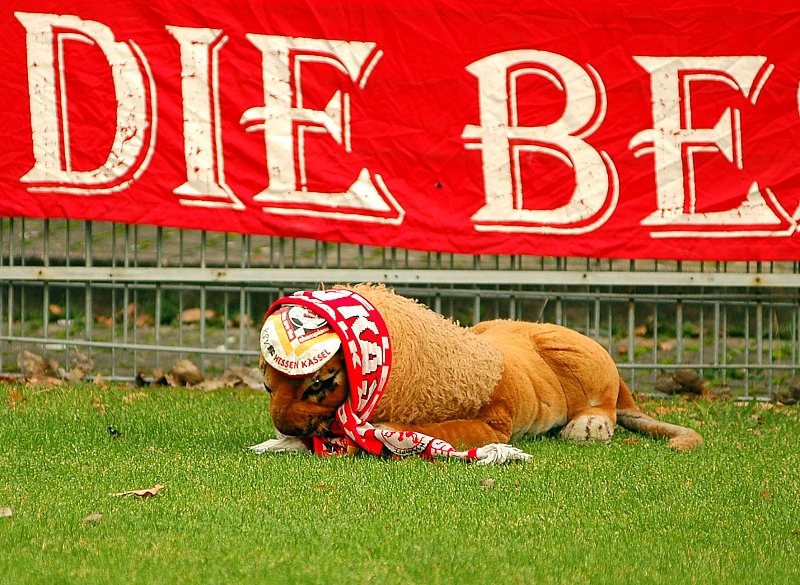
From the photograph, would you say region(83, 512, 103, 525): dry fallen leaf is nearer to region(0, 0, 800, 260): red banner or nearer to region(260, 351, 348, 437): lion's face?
region(260, 351, 348, 437): lion's face

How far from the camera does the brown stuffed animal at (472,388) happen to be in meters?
5.09

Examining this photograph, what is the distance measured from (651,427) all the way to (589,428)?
16.4 inches

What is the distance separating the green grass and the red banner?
2167 mm

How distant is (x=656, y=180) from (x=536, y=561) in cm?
470

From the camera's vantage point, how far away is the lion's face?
16.5 ft

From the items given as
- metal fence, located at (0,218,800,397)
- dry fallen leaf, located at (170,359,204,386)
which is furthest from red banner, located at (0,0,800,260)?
dry fallen leaf, located at (170,359,204,386)

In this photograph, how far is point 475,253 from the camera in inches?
314

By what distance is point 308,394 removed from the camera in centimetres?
505

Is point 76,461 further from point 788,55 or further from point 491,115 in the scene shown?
point 788,55

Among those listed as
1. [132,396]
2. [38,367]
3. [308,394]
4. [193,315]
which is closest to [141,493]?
[308,394]

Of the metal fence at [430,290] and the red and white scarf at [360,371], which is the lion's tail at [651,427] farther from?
the metal fence at [430,290]

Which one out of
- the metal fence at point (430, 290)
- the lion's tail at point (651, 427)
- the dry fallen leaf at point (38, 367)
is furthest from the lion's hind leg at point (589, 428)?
the dry fallen leaf at point (38, 367)

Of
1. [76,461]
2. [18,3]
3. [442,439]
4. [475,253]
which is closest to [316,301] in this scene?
[442,439]

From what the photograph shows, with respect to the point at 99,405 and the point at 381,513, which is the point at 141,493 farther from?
the point at 99,405
